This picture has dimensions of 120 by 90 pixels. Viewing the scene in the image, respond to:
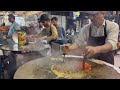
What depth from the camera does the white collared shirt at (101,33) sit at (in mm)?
3416

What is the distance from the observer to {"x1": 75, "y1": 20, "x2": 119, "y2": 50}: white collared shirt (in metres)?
3.42

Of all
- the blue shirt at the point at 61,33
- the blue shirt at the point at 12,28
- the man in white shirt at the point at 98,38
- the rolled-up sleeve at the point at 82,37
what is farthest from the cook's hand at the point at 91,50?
the blue shirt at the point at 12,28

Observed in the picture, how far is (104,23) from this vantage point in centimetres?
344

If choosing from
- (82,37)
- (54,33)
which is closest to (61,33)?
(54,33)

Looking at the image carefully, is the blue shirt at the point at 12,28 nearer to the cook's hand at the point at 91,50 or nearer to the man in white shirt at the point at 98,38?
the man in white shirt at the point at 98,38

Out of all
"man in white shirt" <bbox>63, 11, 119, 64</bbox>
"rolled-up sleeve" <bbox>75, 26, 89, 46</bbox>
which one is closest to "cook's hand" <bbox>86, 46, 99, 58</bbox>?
"man in white shirt" <bbox>63, 11, 119, 64</bbox>

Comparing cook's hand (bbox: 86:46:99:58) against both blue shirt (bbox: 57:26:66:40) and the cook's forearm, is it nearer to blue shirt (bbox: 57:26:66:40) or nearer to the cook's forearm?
the cook's forearm

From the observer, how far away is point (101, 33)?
347 centimetres

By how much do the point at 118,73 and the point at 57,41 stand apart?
3.01 ft
